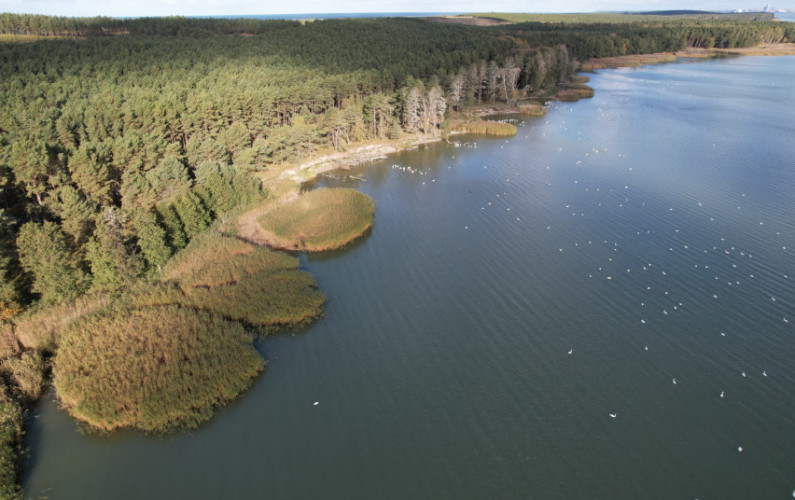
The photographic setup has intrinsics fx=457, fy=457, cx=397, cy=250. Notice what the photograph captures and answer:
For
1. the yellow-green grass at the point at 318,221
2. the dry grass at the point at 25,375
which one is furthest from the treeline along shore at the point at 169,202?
the yellow-green grass at the point at 318,221

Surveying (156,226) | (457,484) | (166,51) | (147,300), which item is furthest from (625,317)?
(166,51)

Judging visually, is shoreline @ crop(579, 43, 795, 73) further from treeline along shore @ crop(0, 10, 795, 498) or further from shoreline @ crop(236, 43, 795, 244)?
treeline along shore @ crop(0, 10, 795, 498)

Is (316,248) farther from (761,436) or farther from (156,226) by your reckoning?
(761,436)

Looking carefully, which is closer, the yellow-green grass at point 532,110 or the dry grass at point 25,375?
the dry grass at point 25,375

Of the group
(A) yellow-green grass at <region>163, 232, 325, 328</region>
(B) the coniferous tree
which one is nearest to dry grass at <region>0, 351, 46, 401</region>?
(B) the coniferous tree

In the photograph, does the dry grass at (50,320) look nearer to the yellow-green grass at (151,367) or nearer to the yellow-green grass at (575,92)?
the yellow-green grass at (151,367)

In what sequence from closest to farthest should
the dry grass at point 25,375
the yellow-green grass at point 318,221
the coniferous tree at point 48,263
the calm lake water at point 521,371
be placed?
1. the calm lake water at point 521,371
2. the dry grass at point 25,375
3. the coniferous tree at point 48,263
4. the yellow-green grass at point 318,221

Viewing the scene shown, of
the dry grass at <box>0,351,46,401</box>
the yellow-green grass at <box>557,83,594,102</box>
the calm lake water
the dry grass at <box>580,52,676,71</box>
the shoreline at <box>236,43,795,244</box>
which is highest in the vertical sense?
the dry grass at <box>580,52,676,71</box>
